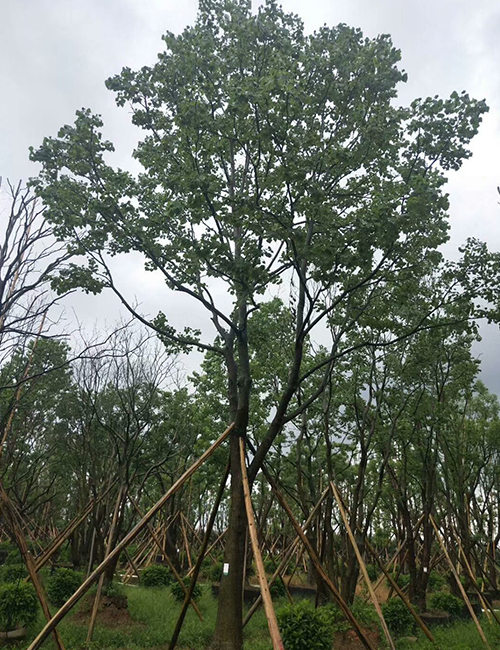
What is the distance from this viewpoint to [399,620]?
1187 cm

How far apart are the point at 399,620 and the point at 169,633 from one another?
5.67m

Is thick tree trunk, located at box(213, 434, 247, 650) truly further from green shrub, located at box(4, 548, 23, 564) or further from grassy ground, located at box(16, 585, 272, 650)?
green shrub, located at box(4, 548, 23, 564)

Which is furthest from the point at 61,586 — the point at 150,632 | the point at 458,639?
the point at 458,639

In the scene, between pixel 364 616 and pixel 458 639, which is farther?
pixel 458 639

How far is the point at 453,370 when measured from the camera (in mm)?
14375

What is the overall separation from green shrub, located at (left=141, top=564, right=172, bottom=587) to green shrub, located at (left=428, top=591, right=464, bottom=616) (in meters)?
8.94

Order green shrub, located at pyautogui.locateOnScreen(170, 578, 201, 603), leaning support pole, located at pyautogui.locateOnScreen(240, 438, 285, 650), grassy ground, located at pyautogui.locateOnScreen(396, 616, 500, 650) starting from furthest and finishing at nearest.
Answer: green shrub, located at pyautogui.locateOnScreen(170, 578, 201, 603) < grassy ground, located at pyautogui.locateOnScreen(396, 616, 500, 650) < leaning support pole, located at pyautogui.locateOnScreen(240, 438, 285, 650)

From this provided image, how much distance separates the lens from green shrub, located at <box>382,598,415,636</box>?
1183 cm

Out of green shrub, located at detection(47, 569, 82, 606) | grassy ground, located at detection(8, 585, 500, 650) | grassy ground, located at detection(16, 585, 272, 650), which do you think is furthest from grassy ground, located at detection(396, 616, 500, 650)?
green shrub, located at detection(47, 569, 82, 606)

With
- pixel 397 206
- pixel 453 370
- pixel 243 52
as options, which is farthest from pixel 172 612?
pixel 243 52

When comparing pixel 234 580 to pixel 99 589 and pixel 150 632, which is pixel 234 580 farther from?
pixel 150 632

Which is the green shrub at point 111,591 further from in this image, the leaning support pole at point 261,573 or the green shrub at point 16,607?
the leaning support pole at point 261,573

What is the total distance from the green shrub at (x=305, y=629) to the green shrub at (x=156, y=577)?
10000 millimetres

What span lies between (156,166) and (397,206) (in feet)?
14.6
